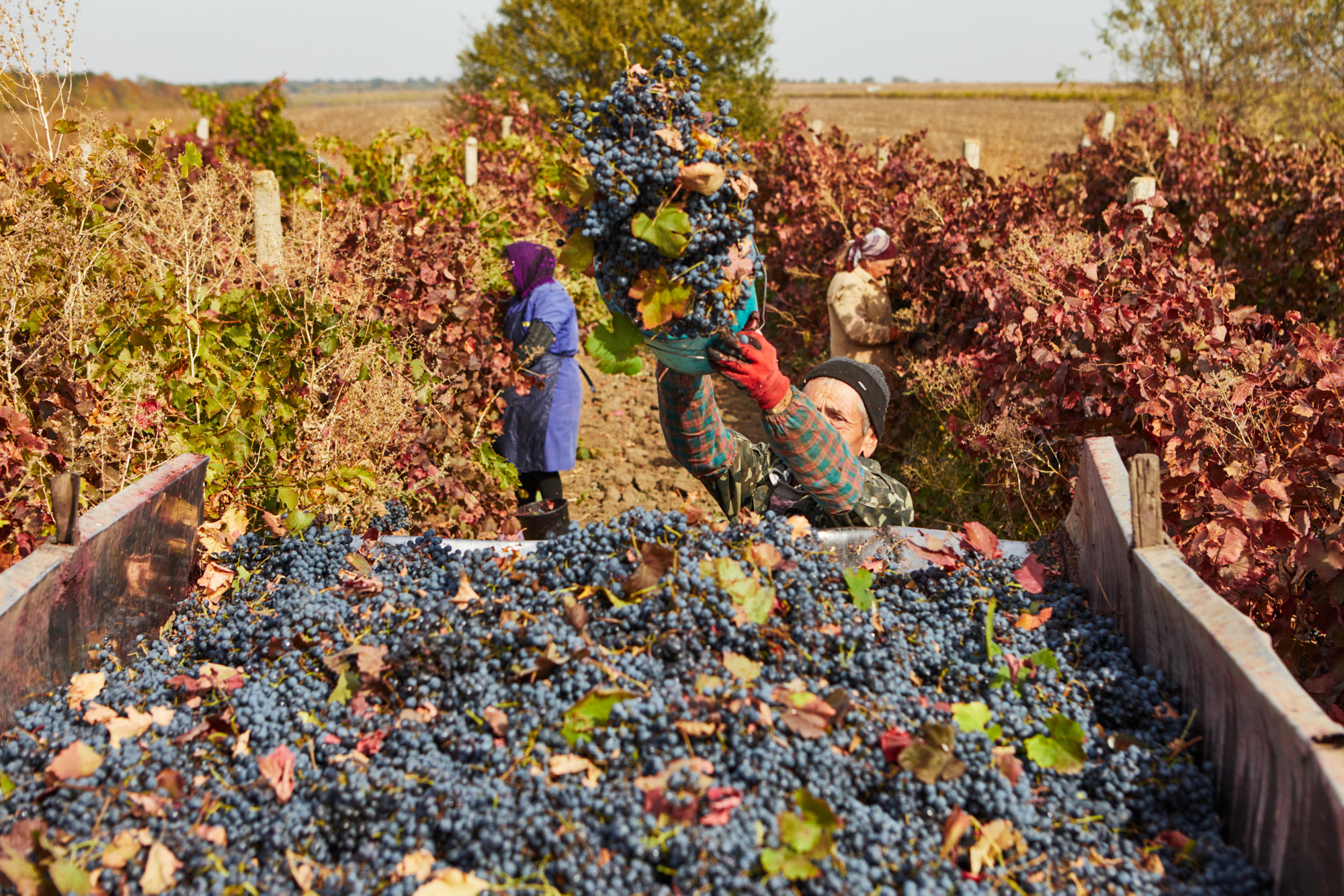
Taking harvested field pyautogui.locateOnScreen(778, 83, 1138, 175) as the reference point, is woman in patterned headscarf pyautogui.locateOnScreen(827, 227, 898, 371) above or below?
below

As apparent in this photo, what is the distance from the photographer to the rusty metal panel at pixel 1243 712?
40.6 inches

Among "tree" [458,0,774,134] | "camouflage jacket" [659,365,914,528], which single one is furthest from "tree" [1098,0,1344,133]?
"camouflage jacket" [659,365,914,528]

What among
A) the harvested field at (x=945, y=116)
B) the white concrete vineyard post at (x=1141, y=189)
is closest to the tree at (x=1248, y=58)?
the harvested field at (x=945, y=116)

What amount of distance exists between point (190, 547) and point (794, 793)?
1.51m

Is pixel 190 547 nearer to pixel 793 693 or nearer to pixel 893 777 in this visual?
pixel 793 693

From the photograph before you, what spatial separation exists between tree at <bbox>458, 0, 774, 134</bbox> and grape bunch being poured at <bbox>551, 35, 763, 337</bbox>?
14.7m

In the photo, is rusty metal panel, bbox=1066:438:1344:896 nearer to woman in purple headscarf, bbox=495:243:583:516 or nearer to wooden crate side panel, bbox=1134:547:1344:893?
wooden crate side panel, bbox=1134:547:1344:893

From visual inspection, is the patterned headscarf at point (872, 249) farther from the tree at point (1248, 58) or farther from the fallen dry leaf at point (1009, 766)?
the tree at point (1248, 58)

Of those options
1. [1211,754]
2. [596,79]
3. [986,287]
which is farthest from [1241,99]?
[1211,754]

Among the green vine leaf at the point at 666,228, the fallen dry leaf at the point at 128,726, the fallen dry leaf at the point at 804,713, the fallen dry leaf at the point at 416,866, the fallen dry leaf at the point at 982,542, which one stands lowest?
the fallen dry leaf at the point at 416,866

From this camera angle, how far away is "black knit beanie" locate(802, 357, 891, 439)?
283cm

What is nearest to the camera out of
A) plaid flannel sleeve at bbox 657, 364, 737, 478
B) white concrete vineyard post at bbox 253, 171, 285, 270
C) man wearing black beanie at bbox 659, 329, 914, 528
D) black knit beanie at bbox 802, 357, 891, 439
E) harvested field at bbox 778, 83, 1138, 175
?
man wearing black beanie at bbox 659, 329, 914, 528

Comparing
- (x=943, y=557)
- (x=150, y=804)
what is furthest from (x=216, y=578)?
(x=943, y=557)

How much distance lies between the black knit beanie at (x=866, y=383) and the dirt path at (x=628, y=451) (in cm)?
173
